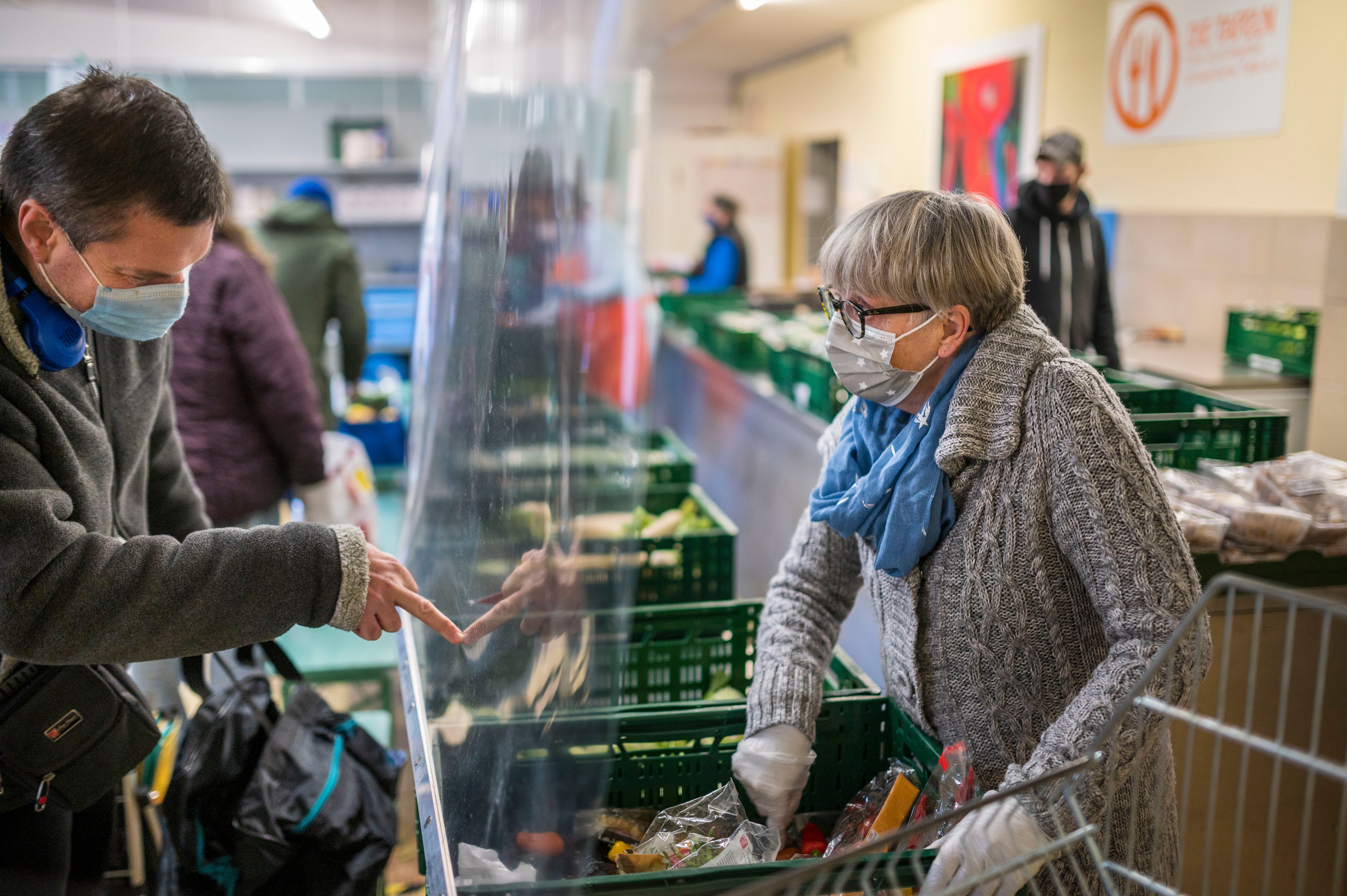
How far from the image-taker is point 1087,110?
245 inches

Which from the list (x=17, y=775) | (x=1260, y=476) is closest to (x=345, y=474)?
(x=17, y=775)

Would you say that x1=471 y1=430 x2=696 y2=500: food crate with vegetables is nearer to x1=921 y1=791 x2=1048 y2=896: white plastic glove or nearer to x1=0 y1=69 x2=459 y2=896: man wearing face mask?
x1=0 y1=69 x2=459 y2=896: man wearing face mask

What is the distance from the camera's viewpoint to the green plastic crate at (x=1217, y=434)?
228 cm

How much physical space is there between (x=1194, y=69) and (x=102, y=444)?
17.6ft

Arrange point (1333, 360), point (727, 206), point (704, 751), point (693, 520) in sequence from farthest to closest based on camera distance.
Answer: point (727, 206) < point (1333, 360) < point (693, 520) < point (704, 751)

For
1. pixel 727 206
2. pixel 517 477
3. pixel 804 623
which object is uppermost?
pixel 727 206

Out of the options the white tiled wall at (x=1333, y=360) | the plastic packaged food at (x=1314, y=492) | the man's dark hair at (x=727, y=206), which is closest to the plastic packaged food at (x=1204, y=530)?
the plastic packaged food at (x=1314, y=492)

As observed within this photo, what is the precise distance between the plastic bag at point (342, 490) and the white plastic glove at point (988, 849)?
2.23 meters

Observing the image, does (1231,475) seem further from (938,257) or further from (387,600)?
(387,600)

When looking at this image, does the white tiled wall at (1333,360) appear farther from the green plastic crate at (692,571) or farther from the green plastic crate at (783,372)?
the green plastic crate at (692,571)

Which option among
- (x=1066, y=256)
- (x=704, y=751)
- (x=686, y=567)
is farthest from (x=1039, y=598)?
(x=1066, y=256)

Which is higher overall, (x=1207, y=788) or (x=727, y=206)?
(x=727, y=206)

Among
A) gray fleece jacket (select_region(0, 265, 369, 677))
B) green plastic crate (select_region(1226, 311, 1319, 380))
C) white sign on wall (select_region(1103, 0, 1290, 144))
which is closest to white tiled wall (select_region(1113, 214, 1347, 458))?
green plastic crate (select_region(1226, 311, 1319, 380))

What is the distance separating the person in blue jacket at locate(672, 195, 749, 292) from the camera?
830 centimetres
